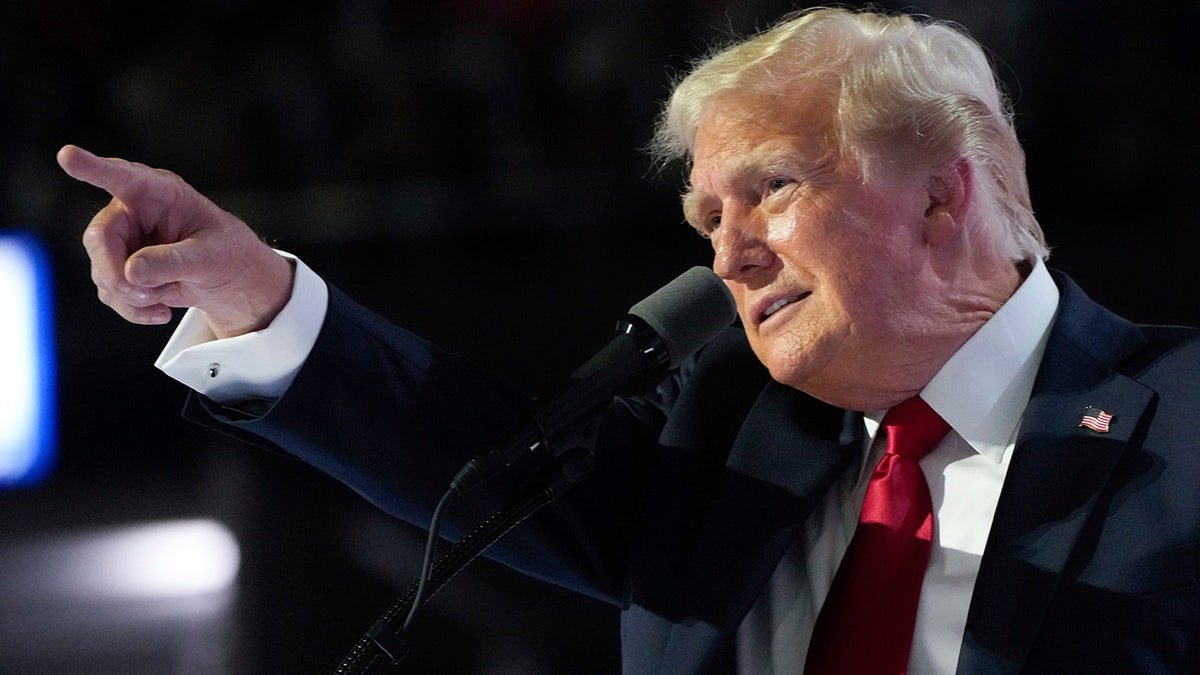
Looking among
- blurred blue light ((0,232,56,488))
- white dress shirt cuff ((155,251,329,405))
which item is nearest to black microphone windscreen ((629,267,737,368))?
white dress shirt cuff ((155,251,329,405))

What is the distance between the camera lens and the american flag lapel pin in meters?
1.59

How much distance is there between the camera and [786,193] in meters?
1.73

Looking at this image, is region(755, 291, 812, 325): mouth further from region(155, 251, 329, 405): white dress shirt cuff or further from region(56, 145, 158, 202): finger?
region(56, 145, 158, 202): finger

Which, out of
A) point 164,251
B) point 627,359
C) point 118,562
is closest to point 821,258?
point 627,359

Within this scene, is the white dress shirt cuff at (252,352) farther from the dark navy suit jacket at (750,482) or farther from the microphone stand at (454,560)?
the microphone stand at (454,560)

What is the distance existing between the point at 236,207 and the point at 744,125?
1.73 m

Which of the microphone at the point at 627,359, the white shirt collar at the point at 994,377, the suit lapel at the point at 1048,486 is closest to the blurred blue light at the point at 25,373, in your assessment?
the microphone at the point at 627,359

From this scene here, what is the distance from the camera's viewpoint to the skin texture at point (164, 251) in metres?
1.27

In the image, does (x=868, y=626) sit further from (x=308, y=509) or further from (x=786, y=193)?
(x=308, y=509)

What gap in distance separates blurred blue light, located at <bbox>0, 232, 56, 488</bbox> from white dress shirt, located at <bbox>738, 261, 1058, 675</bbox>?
1.63 meters

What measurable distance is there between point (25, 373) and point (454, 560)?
1.79m

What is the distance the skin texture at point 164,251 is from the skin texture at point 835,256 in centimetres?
60

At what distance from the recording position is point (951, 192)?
5.81 ft

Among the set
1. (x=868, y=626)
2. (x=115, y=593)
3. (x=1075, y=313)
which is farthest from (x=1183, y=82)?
(x=115, y=593)
